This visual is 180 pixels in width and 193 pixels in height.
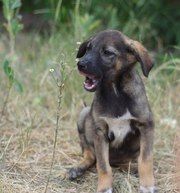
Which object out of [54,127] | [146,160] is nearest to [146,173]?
[146,160]

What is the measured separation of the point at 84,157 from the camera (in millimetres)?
4816

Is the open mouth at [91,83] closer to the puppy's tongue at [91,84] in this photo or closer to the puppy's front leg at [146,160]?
the puppy's tongue at [91,84]

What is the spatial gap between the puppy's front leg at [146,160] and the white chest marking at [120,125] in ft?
0.36

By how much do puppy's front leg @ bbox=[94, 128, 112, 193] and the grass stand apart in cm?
15

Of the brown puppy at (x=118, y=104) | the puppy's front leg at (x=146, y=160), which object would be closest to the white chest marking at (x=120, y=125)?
→ the brown puppy at (x=118, y=104)

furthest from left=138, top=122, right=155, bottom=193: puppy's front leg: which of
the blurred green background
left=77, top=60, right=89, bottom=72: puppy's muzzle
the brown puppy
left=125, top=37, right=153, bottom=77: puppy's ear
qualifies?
the blurred green background

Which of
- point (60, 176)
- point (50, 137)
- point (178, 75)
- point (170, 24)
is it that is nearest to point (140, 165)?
point (60, 176)

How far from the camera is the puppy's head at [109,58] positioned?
4207mm

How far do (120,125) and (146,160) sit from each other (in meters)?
0.30

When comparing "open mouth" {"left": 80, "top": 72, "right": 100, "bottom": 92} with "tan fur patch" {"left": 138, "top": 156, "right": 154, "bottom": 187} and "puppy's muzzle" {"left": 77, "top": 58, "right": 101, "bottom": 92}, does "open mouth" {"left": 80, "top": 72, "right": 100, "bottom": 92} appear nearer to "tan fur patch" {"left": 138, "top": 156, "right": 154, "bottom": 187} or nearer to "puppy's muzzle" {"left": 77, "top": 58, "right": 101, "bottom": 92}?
"puppy's muzzle" {"left": 77, "top": 58, "right": 101, "bottom": 92}

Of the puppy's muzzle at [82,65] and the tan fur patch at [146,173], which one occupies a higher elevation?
the puppy's muzzle at [82,65]

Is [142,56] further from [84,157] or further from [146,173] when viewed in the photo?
[84,157]

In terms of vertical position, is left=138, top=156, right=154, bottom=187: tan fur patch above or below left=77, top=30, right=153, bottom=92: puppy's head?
below

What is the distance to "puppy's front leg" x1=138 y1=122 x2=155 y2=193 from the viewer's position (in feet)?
14.4
